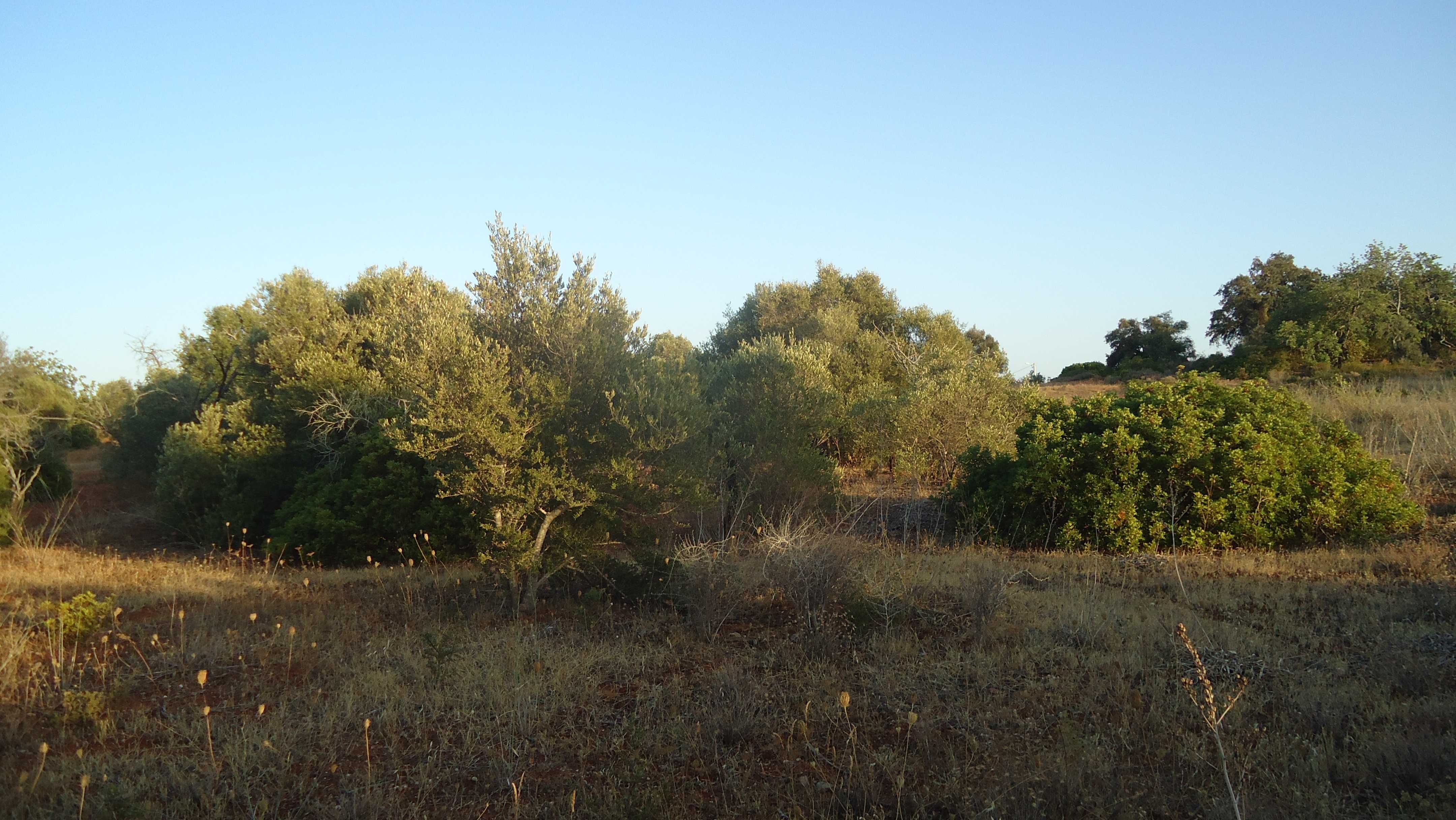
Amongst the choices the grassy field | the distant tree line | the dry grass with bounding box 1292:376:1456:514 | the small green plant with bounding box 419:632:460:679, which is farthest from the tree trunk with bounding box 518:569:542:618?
the distant tree line

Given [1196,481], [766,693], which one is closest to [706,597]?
[766,693]

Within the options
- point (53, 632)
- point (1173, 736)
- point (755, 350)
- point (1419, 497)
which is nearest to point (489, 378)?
point (53, 632)

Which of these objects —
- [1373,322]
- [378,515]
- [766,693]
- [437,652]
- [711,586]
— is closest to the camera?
[766,693]

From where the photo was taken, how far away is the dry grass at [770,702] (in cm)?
426

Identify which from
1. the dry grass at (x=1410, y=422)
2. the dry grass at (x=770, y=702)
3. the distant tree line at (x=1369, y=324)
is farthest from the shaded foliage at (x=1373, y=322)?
the dry grass at (x=770, y=702)

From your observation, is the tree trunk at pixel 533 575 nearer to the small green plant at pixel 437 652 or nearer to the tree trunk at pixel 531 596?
the tree trunk at pixel 531 596

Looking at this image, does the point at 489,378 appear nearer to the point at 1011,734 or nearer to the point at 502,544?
the point at 502,544

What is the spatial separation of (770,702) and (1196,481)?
336 inches

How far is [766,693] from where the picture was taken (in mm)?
5688

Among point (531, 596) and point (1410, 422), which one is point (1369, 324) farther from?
point (531, 596)

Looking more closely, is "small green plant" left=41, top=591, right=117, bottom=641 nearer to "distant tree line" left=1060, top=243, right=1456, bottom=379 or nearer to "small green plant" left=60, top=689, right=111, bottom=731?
"small green plant" left=60, top=689, right=111, bottom=731

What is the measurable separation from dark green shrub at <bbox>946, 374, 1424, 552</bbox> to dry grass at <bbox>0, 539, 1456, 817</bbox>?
1870 mm

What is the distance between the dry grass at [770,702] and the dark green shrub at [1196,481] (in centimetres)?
187

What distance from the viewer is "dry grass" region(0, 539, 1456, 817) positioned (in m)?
4.26
